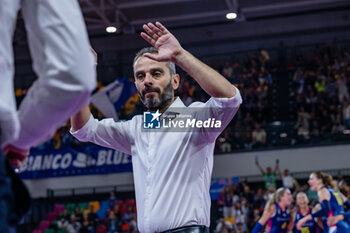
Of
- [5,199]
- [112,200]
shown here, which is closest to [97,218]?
[112,200]

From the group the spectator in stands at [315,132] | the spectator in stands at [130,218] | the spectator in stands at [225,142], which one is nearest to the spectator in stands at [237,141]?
the spectator in stands at [225,142]

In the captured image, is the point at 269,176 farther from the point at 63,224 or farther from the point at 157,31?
the point at 157,31

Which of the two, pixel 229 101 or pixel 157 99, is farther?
pixel 157 99

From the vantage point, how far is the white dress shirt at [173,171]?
267 centimetres

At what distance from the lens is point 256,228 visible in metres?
8.41

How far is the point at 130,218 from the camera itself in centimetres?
1427

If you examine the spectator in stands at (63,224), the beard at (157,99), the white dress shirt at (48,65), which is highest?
the spectator in stands at (63,224)

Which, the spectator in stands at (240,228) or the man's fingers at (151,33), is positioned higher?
the spectator in stands at (240,228)

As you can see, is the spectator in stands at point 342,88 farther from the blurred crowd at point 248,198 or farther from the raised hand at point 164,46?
the raised hand at point 164,46

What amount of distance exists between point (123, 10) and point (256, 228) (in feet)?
40.4

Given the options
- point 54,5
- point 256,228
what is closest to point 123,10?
point 256,228

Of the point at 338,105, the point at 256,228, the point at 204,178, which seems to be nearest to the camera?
the point at 204,178

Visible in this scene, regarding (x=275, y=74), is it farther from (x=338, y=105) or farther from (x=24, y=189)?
(x=24, y=189)

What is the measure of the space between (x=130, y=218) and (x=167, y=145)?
11.8 m
